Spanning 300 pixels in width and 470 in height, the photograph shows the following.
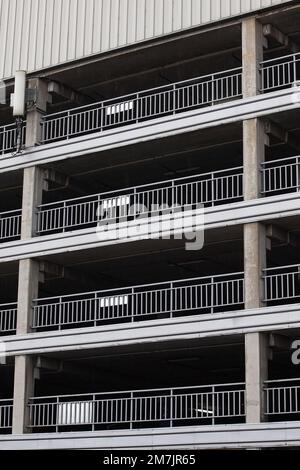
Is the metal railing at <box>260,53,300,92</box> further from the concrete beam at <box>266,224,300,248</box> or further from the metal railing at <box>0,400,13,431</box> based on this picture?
the metal railing at <box>0,400,13,431</box>

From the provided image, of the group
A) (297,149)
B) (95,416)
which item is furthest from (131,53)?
(95,416)

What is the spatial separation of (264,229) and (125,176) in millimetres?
8732

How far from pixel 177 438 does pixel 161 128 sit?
1010 centimetres

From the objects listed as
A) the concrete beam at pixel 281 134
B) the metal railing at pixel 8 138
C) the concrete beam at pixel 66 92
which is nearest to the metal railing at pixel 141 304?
the concrete beam at pixel 281 134

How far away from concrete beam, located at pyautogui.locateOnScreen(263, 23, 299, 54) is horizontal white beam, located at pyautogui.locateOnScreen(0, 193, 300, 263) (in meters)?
5.89

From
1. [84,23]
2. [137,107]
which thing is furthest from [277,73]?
[84,23]

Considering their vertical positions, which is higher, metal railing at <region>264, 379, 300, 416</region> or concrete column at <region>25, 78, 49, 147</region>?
concrete column at <region>25, 78, 49, 147</region>

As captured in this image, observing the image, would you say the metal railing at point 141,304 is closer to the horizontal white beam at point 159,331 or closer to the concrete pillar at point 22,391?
the horizontal white beam at point 159,331

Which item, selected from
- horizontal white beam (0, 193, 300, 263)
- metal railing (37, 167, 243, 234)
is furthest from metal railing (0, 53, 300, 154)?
horizontal white beam (0, 193, 300, 263)

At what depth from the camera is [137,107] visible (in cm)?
3525

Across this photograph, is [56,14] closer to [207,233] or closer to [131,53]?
[131,53]

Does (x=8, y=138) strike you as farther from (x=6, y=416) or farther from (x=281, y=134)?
(x=281, y=134)

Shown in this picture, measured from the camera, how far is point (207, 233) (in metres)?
31.7

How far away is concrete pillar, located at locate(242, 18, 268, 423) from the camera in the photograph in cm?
2912
